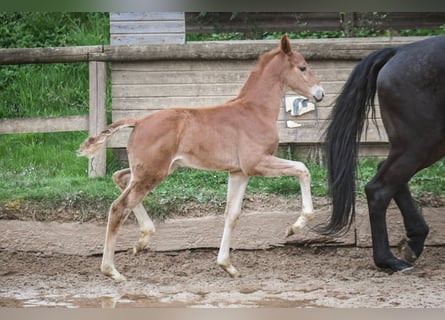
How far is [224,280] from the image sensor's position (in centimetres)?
394

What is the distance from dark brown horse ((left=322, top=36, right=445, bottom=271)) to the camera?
12.4ft

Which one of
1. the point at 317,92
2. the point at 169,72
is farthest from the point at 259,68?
the point at 169,72

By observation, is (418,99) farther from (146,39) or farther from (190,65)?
(146,39)

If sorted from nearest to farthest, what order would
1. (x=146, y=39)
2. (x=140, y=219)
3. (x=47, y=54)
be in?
(x=140, y=219)
(x=47, y=54)
(x=146, y=39)

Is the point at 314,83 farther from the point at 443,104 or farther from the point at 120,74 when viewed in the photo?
the point at 120,74

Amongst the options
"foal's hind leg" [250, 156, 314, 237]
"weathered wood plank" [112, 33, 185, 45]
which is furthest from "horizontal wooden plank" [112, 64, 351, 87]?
"foal's hind leg" [250, 156, 314, 237]

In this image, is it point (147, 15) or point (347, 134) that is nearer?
point (347, 134)

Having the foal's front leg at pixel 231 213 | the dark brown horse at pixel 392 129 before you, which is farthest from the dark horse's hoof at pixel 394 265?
the foal's front leg at pixel 231 213

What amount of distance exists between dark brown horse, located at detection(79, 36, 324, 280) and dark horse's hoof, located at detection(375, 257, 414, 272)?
484 millimetres

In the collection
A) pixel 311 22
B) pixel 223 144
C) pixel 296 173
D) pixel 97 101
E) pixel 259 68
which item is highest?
pixel 311 22

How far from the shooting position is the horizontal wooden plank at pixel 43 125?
4367 mm

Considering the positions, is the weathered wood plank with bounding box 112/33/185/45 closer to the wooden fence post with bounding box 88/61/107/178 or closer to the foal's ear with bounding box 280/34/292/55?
the wooden fence post with bounding box 88/61/107/178

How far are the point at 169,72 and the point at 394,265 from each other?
157 cm

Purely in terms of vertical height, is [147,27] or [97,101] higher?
[147,27]
